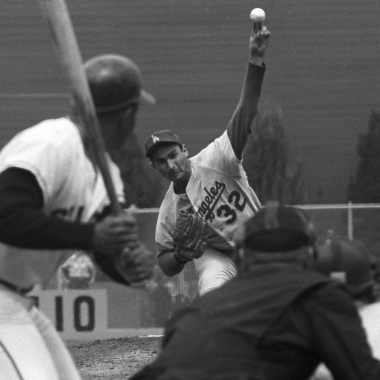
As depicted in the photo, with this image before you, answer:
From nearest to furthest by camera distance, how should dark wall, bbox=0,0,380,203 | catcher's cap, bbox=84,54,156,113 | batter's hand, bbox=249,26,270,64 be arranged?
catcher's cap, bbox=84,54,156,113 < batter's hand, bbox=249,26,270,64 < dark wall, bbox=0,0,380,203

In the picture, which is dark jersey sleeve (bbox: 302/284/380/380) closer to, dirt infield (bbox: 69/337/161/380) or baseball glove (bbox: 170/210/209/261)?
baseball glove (bbox: 170/210/209/261)

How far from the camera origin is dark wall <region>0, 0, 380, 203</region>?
20.1 m

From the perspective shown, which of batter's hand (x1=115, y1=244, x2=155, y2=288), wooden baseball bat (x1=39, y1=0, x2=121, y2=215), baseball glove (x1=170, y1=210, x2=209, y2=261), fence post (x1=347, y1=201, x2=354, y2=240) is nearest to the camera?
wooden baseball bat (x1=39, y1=0, x2=121, y2=215)

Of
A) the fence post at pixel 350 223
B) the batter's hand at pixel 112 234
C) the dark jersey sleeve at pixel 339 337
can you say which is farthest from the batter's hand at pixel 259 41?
the fence post at pixel 350 223

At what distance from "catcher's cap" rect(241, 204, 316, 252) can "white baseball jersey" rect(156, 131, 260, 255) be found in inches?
153

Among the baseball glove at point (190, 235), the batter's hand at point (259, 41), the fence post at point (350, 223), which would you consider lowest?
the fence post at point (350, 223)

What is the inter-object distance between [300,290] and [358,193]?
15594 mm

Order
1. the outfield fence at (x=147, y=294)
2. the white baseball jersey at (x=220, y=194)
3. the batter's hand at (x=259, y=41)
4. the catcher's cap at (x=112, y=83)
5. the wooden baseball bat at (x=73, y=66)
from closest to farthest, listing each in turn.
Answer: the wooden baseball bat at (x=73, y=66)
the catcher's cap at (x=112, y=83)
the batter's hand at (x=259, y=41)
the white baseball jersey at (x=220, y=194)
the outfield fence at (x=147, y=294)

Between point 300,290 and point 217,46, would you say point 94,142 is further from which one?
point 217,46

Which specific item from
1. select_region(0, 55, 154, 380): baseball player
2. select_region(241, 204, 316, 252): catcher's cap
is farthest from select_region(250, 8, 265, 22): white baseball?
select_region(241, 204, 316, 252): catcher's cap

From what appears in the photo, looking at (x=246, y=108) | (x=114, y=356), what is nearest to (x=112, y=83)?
(x=246, y=108)

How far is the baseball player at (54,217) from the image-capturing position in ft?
11.5

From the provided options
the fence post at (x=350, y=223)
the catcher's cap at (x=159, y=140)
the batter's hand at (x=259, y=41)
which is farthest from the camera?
the fence post at (x=350, y=223)

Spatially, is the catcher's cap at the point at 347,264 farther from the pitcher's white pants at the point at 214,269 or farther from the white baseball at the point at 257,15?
the pitcher's white pants at the point at 214,269
